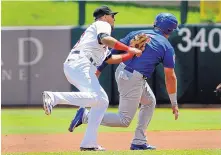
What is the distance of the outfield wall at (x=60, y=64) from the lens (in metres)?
15.6

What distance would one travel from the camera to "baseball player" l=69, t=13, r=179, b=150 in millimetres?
7660

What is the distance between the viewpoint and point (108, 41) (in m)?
7.13

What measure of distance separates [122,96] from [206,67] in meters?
8.16

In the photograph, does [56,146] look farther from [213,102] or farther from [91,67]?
[213,102]

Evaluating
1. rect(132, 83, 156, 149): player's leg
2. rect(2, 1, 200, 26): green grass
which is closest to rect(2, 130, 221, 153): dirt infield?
rect(132, 83, 156, 149): player's leg

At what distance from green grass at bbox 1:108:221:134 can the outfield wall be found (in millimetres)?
818

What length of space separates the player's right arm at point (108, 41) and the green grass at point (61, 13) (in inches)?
553

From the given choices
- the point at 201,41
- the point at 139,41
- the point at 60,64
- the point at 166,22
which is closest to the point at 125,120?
the point at 139,41

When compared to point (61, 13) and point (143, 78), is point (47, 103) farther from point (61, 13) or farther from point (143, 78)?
point (61, 13)

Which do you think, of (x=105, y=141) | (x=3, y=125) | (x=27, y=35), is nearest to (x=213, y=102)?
(x=27, y=35)

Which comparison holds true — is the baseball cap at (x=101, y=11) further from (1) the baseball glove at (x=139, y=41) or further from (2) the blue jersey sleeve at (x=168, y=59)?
(2) the blue jersey sleeve at (x=168, y=59)

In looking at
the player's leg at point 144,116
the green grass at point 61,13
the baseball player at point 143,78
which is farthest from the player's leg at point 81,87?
the green grass at point 61,13

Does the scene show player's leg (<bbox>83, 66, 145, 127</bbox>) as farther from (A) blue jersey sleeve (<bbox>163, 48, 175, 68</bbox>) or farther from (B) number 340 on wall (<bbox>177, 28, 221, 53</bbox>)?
(B) number 340 on wall (<bbox>177, 28, 221, 53</bbox>)

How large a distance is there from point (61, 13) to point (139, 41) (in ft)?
52.5
